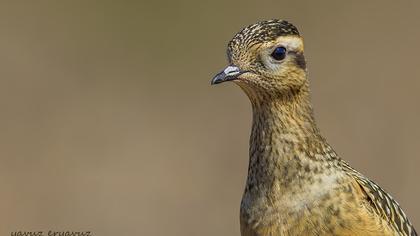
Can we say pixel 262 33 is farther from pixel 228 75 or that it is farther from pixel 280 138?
pixel 280 138

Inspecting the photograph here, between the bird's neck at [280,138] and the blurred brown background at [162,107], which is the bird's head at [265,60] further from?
the blurred brown background at [162,107]

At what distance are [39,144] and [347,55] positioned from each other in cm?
651

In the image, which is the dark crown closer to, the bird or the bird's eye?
the bird

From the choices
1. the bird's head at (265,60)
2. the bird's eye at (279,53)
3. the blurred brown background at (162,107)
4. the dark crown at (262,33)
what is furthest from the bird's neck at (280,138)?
the blurred brown background at (162,107)

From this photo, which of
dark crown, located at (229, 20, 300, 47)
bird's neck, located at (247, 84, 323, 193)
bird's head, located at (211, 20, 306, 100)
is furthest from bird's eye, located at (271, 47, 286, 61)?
bird's neck, located at (247, 84, 323, 193)

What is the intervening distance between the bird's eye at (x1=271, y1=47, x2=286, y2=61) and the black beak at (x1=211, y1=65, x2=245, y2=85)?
34cm

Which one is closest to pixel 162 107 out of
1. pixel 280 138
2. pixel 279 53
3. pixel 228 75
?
pixel 280 138

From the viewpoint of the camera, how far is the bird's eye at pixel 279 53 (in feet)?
33.3

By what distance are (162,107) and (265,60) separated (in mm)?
11979

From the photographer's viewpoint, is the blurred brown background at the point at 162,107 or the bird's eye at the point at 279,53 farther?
the blurred brown background at the point at 162,107

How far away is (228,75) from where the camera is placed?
10000 millimetres

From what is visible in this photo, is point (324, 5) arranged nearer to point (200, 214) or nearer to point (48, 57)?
point (48, 57)

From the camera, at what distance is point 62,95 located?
21.9 meters

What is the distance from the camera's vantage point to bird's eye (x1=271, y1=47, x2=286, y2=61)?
1015 centimetres
